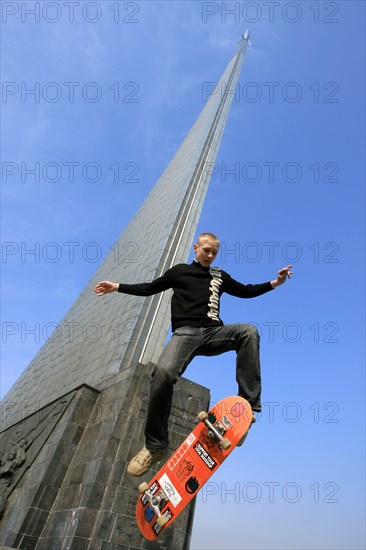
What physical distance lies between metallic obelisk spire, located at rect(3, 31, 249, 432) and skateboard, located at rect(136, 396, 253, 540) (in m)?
3.73

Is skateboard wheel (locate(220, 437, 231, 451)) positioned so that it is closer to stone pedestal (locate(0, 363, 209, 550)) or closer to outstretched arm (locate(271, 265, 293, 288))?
outstretched arm (locate(271, 265, 293, 288))

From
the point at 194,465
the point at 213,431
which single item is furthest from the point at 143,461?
the point at 213,431

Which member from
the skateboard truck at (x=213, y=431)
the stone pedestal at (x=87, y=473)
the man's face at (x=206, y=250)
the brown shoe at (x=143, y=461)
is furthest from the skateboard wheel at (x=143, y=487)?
the stone pedestal at (x=87, y=473)

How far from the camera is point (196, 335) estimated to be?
3.64 metres

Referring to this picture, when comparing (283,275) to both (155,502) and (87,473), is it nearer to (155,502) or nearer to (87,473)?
(155,502)

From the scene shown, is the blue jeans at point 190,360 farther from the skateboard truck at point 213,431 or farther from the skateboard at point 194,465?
the skateboard truck at point 213,431

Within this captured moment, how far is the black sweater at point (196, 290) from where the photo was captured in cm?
381

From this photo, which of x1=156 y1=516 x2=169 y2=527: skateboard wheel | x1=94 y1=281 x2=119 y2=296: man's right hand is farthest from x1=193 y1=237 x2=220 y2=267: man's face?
x1=156 y1=516 x2=169 y2=527: skateboard wheel

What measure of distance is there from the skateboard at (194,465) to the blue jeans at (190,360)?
171 mm

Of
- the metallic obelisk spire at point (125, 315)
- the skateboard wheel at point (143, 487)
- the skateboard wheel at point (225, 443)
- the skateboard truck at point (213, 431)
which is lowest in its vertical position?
the skateboard wheel at point (143, 487)

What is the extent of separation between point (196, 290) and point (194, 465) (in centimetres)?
162

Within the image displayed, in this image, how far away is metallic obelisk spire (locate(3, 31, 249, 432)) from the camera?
8.36 m

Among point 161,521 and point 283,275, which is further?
point 283,275

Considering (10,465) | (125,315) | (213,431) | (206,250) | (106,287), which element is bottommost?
(213,431)
